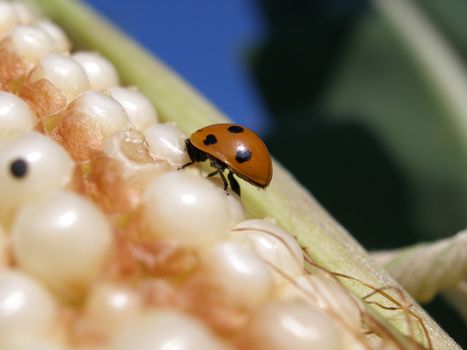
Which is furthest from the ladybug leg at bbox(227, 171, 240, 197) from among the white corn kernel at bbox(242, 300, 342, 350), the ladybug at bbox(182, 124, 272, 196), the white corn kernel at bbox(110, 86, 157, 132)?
the white corn kernel at bbox(242, 300, 342, 350)

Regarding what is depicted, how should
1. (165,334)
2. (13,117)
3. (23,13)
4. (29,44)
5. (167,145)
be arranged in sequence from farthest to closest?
(23,13)
(29,44)
(167,145)
(13,117)
(165,334)

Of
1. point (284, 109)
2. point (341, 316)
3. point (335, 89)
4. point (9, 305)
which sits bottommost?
point (284, 109)

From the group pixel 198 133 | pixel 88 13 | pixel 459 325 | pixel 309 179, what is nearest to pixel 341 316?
pixel 198 133

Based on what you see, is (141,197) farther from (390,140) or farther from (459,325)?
(390,140)

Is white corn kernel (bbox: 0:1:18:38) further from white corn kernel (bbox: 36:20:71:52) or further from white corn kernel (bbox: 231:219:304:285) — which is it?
white corn kernel (bbox: 231:219:304:285)

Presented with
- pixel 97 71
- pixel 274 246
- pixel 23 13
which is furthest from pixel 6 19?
pixel 274 246

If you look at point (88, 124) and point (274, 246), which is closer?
point (274, 246)

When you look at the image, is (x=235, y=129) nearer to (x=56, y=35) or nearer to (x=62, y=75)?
(x=62, y=75)
